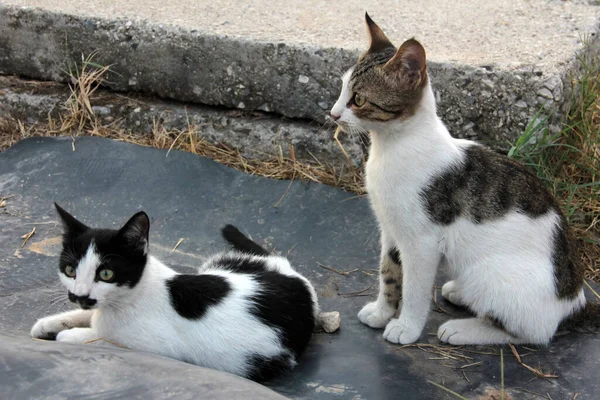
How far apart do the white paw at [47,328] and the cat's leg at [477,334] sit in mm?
1491

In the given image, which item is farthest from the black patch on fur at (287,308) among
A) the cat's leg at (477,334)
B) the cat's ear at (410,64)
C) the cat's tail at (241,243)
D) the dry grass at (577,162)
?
the dry grass at (577,162)

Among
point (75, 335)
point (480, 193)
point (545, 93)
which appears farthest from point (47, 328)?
point (545, 93)

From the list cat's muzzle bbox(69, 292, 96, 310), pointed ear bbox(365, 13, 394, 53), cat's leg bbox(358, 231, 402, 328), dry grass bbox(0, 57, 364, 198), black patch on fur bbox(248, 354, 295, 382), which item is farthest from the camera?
dry grass bbox(0, 57, 364, 198)

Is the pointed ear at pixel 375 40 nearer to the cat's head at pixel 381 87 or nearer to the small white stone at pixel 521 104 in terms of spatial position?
the cat's head at pixel 381 87

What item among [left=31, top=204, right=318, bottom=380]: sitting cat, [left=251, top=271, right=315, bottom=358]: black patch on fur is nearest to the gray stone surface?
[left=251, top=271, right=315, bottom=358]: black patch on fur

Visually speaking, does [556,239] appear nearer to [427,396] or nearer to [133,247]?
[427,396]

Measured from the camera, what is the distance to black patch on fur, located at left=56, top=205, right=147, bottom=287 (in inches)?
97.5

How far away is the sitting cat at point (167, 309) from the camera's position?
248 centimetres

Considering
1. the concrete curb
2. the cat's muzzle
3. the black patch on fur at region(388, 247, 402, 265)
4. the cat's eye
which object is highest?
the cat's eye

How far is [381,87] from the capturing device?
2631 mm

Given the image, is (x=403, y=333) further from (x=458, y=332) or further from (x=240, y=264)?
(x=240, y=264)

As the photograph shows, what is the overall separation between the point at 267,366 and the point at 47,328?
84 cm

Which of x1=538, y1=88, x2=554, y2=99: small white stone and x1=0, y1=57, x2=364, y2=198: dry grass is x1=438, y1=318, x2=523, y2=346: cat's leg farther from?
x1=538, y1=88, x2=554, y2=99: small white stone

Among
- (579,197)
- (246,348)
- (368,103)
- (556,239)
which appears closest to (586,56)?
(579,197)
